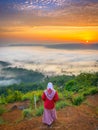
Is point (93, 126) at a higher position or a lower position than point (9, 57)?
lower

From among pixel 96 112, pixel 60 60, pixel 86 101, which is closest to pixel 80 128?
pixel 96 112

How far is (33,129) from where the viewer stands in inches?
311

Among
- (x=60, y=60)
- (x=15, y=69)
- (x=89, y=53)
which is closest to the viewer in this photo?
(x=89, y=53)

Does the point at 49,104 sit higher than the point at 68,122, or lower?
higher

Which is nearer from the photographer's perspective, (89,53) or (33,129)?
(33,129)

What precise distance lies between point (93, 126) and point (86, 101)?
3.38 m

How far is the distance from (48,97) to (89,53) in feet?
113

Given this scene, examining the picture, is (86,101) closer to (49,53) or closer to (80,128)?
(80,128)

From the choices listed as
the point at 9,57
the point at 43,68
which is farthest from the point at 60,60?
the point at 9,57

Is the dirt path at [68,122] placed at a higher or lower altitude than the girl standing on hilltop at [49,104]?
lower

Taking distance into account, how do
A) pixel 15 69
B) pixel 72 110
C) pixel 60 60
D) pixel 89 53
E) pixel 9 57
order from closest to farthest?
pixel 72 110 → pixel 89 53 → pixel 60 60 → pixel 9 57 → pixel 15 69

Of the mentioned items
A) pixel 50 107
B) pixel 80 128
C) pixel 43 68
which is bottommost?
pixel 80 128

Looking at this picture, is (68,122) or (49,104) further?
(68,122)

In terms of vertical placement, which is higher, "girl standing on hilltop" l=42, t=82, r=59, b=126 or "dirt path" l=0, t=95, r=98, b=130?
"girl standing on hilltop" l=42, t=82, r=59, b=126
